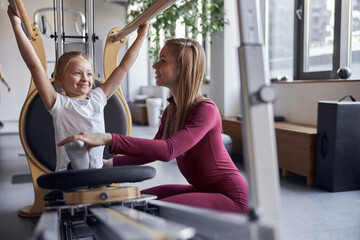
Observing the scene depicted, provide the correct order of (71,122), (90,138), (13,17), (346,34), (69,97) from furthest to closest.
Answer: (346,34), (69,97), (71,122), (13,17), (90,138)

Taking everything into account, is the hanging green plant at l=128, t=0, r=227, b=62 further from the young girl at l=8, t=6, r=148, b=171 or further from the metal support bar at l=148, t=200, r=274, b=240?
the metal support bar at l=148, t=200, r=274, b=240

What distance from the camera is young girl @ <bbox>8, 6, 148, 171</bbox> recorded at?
149cm

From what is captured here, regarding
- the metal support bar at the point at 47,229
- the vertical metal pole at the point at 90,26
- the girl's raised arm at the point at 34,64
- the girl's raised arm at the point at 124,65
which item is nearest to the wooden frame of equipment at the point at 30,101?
the vertical metal pole at the point at 90,26

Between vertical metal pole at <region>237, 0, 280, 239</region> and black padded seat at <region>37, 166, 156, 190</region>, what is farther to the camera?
black padded seat at <region>37, 166, 156, 190</region>

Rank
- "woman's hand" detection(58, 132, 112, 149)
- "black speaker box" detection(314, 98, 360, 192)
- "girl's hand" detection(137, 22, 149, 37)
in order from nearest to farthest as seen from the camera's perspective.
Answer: "woman's hand" detection(58, 132, 112, 149), "girl's hand" detection(137, 22, 149, 37), "black speaker box" detection(314, 98, 360, 192)

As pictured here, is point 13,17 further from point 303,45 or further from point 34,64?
point 303,45

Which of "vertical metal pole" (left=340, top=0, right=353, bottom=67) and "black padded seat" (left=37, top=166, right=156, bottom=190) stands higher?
"vertical metal pole" (left=340, top=0, right=353, bottom=67)

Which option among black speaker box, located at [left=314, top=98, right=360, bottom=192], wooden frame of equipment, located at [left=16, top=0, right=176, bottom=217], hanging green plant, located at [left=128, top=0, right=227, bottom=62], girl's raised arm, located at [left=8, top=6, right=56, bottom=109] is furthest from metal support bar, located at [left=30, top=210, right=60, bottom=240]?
hanging green plant, located at [left=128, top=0, right=227, bottom=62]

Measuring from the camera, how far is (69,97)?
1646 mm

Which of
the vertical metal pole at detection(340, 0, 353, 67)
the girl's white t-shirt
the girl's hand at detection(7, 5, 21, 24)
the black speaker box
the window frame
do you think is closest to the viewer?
the girl's hand at detection(7, 5, 21, 24)

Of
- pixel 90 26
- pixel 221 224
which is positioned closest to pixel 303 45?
pixel 90 26

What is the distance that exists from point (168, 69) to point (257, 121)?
2.67ft

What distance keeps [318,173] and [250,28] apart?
2.65 m

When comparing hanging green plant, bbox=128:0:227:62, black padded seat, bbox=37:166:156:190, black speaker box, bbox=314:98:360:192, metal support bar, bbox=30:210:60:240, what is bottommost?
black speaker box, bbox=314:98:360:192
